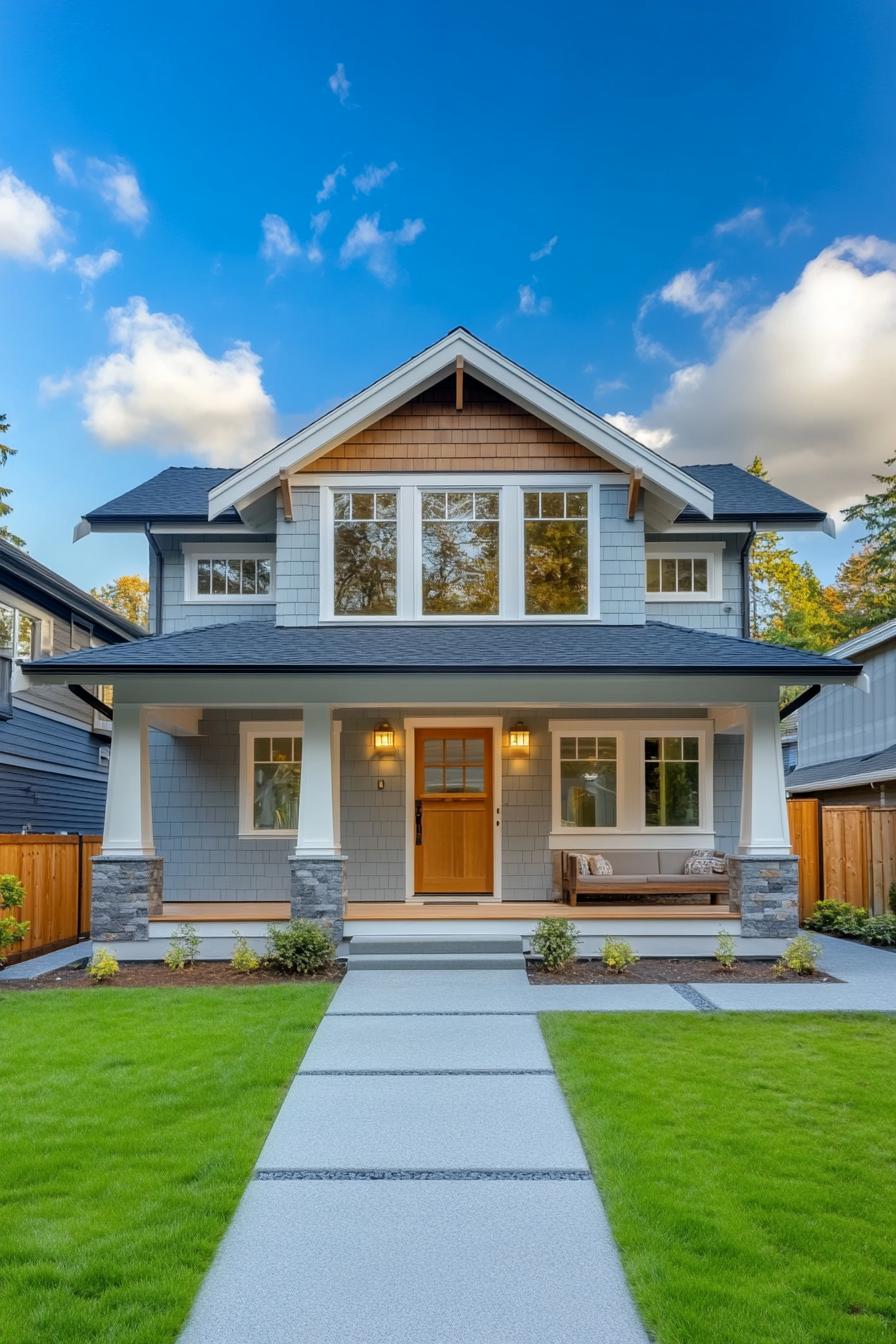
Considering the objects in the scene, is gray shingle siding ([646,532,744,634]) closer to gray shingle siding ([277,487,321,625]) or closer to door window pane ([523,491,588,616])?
door window pane ([523,491,588,616])

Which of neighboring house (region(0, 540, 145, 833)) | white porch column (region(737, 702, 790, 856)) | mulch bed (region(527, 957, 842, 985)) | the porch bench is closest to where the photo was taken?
mulch bed (region(527, 957, 842, 985))

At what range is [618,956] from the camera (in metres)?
8.69

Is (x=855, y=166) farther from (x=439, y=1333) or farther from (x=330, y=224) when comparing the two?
(x=439, y=1333)

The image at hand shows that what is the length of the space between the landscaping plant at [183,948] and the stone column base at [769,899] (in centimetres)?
565

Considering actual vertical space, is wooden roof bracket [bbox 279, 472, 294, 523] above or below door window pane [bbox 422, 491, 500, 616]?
above

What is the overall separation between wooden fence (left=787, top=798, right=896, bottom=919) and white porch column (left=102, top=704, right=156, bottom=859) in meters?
8.27

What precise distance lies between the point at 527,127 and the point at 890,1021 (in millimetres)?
17270

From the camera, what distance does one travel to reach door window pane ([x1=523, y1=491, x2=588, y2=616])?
434 inches

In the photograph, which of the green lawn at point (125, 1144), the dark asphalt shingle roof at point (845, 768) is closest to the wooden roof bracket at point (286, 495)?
the green lawn at point (125, 1144)

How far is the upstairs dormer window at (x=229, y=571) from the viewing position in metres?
12.3

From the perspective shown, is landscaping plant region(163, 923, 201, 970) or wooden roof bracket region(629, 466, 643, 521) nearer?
landscaping plant region(163, 923, 201, 970)

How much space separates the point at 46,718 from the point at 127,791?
26.8 feet

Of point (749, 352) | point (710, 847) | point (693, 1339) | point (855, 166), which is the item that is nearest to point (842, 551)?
point (749, 352)

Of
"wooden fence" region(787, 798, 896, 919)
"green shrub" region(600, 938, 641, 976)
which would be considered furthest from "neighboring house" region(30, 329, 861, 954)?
"wooden fence" region(787, 798, 896, 919)
